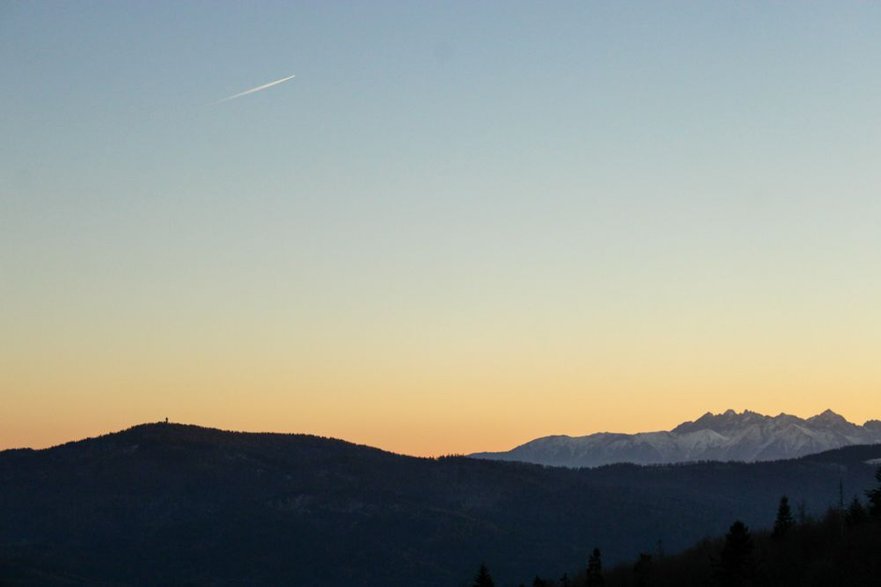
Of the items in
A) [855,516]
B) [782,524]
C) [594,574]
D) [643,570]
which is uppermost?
[855,516]

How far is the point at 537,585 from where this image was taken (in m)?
188

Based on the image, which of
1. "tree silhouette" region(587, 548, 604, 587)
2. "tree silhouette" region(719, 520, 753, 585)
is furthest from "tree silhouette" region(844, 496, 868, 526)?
"tree silhouette" region(587, 548, 604, 587)

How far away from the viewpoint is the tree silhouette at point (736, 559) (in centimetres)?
14600

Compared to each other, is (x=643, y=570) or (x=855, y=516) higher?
(x=855, y=516)

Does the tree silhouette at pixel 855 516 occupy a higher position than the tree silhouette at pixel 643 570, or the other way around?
the tree silhouette at pixel 855 516

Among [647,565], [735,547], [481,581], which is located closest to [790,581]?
[735,547]

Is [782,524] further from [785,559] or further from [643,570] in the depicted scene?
[643,570]

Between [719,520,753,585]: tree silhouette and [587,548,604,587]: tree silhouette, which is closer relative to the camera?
[719,520,753,585]: tree silhouette

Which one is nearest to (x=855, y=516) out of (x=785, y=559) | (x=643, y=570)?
(x=785, y=559)

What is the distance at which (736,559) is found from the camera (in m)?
146

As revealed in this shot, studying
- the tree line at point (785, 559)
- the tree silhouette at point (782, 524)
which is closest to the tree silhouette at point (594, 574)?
the tree line at point (785, 559)

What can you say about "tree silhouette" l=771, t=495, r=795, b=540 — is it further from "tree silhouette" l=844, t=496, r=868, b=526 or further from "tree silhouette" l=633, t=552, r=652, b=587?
"tree silhouette" l=633, t=552, r=652, b=587

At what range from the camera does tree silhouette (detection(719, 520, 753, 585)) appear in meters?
146

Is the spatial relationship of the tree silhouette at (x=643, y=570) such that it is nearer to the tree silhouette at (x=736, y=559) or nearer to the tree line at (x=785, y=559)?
the tree line at (x=785, y=559)
